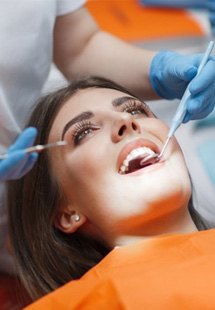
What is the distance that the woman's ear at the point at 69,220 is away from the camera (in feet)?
4.13

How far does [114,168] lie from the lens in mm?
1158

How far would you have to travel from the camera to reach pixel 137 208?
3.75ft

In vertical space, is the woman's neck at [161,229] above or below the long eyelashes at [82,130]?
below

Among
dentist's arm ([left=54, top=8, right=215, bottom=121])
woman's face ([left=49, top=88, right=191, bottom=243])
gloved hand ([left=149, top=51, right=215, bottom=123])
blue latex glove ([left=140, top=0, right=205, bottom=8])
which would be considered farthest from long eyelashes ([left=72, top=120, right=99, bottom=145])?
blue latex glove ([left=140, top=0, right=205, bottom=8])

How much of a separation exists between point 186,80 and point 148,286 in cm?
57

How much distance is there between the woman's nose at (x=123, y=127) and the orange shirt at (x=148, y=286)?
0.27 m

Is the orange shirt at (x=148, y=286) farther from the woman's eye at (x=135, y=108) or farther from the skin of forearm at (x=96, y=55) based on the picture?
the skin of forearm at (x=96, y=55)

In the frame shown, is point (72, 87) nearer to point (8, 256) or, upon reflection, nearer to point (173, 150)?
point (173, 150)

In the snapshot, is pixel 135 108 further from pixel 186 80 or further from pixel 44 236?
pixel 44 236

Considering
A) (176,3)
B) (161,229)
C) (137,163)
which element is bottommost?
(176,3)

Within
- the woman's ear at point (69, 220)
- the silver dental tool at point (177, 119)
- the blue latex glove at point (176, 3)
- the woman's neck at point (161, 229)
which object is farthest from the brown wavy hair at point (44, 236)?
the blue latex glove at point (176, 3)

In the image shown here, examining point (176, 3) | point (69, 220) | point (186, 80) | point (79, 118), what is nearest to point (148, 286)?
point (69, 220)

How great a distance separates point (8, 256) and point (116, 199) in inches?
20.0

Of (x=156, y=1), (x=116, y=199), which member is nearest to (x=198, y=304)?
(x=116, y=199)
